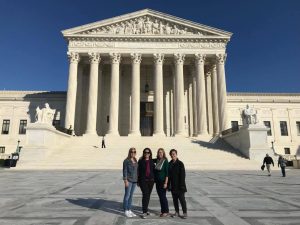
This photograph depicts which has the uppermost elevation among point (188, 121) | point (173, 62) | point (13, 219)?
point (173, 62)

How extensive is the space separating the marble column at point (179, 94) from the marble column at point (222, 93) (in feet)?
18.3

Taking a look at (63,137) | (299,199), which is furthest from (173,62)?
(299,199)

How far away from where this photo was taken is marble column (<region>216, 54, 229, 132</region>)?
38.7 m

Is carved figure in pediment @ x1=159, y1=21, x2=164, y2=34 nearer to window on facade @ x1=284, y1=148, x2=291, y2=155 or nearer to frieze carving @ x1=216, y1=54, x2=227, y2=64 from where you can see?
frieze carving @ x1=216, y1=54, x2=227, y2=64

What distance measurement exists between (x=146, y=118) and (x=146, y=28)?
48.6 feet

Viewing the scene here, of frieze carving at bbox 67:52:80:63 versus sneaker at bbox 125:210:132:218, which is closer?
sneaker at bbox 125:210:132:218

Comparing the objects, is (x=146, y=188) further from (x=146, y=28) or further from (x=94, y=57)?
Answer: (x=146, y=28)

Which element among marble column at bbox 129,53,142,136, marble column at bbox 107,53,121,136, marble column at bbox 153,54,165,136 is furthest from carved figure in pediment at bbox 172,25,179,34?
marble column at bbox 107,53,121,136

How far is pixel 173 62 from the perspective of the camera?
140 feet

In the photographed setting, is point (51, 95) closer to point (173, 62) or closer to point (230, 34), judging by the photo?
point (173, 62)

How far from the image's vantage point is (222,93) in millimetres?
39562

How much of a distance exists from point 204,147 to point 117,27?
907 inches

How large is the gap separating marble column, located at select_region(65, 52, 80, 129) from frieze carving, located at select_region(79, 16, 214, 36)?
4709mm

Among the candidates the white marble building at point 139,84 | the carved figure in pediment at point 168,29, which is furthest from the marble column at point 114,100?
the carved figure in pediment at point 168,29
